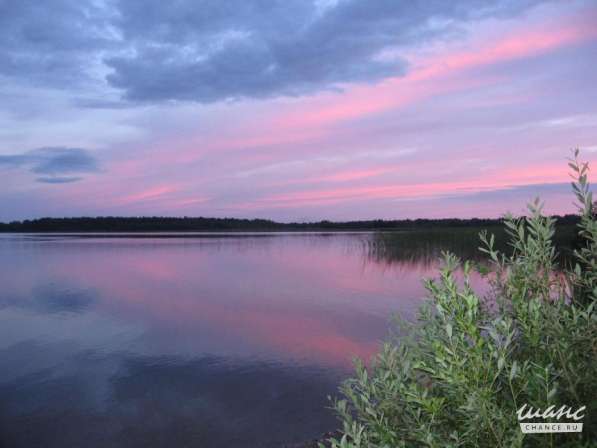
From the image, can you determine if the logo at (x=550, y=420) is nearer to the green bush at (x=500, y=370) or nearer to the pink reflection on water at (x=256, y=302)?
the green bush at (x=500, y=370)

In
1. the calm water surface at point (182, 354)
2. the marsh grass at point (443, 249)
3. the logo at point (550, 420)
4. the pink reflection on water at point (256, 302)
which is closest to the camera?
the logo at point (550, 420)

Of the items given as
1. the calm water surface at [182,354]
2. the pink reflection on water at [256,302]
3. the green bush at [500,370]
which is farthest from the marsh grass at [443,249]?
the green bush at [500,370]

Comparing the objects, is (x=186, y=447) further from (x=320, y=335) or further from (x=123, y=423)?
(x=320, y=335)

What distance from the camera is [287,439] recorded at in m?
6.62

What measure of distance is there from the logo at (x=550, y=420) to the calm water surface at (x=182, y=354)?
3.17 metres

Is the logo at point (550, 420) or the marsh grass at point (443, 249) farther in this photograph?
the marsh grass at point (443, 249)

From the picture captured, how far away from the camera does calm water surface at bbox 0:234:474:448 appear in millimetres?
7012

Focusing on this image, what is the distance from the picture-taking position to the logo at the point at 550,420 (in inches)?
73.1

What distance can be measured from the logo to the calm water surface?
317 cm

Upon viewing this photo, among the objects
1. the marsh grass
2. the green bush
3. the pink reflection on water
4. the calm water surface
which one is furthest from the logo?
the marsh grass

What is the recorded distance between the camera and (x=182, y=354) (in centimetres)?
1072

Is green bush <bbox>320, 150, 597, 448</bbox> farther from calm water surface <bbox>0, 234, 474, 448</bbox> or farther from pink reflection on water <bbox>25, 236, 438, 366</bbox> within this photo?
calm water surface <bbox>0, 234, 474, 448</bbox>

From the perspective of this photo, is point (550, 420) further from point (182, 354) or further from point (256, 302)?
point (256, 302)

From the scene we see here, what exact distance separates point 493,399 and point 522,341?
1.58 feet
